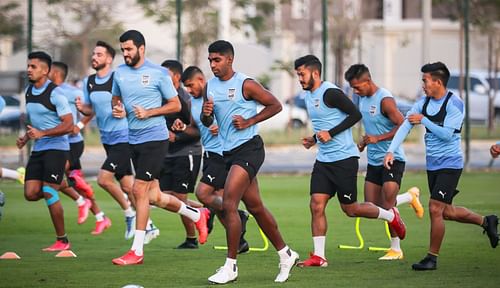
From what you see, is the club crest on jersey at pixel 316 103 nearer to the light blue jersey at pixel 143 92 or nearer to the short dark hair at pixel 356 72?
the short dark hair at pixel 356 72

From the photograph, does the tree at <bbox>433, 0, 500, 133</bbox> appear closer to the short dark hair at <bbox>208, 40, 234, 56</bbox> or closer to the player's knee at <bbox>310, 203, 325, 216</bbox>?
the player's knee at <bbox>310, 203, 325, 216</bbox>

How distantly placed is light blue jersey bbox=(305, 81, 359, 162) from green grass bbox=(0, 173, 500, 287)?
117 cm

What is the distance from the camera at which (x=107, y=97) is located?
16406 mm

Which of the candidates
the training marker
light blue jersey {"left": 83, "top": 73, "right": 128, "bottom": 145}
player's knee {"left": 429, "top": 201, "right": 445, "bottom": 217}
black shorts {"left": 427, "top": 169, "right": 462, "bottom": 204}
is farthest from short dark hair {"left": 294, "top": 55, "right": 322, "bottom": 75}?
light blue jersey {"left": 83, "top": 73, "right": 128, "bottom": 145}

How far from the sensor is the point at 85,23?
3959 centimetres

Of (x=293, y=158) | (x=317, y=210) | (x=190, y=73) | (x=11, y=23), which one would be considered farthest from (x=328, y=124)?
(x=11, y=23)

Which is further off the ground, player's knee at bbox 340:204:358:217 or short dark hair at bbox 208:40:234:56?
short dark hair at bbox 208:40:234:56

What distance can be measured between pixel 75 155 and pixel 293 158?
1481 cm

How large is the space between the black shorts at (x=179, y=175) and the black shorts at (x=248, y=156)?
3189mm

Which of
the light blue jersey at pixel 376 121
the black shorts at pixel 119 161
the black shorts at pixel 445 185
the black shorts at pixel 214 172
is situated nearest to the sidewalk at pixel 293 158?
the black shorts at pixel 119 161

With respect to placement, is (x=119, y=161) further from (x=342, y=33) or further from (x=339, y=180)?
(x=342, y=33)

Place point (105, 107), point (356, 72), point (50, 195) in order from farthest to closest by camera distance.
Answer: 1. point (105, 107)
2. point (50, 195)
3. point (356, 72)

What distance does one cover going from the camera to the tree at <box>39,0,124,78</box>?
3775 cm

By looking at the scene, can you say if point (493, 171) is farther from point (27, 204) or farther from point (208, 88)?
point (208, 88)
